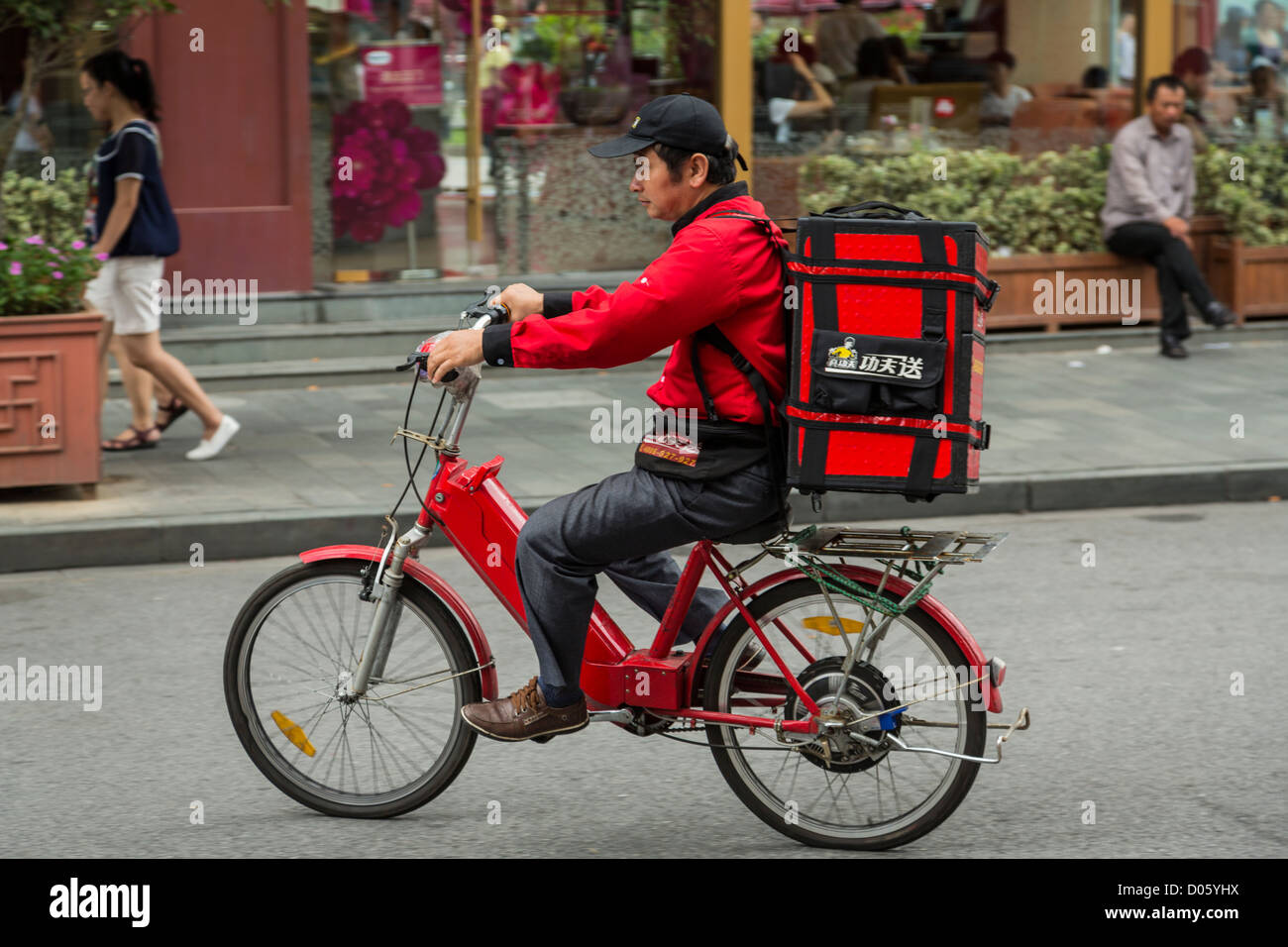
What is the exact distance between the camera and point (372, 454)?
873 cm

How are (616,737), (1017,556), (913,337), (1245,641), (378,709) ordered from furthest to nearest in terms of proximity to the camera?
1. (1017,556)
2. (1245,641)
3. (616,737)
4. (378,709)
5. (913,337)

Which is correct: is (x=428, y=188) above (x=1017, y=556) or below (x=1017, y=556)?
above

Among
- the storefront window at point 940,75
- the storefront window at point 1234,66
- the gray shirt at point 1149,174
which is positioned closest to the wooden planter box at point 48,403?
the storefront window at point 940,75

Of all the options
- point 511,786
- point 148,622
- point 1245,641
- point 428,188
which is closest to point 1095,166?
point 428,188

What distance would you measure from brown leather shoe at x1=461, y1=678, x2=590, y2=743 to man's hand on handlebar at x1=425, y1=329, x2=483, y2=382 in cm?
83

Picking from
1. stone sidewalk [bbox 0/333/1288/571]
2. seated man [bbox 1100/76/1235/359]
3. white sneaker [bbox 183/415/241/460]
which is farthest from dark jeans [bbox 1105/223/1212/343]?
white sneaker [bbox 183/415/241/460]

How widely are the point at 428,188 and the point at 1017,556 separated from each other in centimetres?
629

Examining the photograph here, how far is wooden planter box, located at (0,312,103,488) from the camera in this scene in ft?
25.0

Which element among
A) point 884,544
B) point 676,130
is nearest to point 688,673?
point 884,544

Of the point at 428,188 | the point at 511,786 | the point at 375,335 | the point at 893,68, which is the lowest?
the point at 511,786

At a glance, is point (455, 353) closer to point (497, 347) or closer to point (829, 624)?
point (497, 347)

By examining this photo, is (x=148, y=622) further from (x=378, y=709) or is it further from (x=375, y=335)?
(x=375, y=335)

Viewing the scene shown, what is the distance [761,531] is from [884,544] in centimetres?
29

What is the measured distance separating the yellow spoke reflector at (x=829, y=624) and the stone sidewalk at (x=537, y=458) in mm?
3575
